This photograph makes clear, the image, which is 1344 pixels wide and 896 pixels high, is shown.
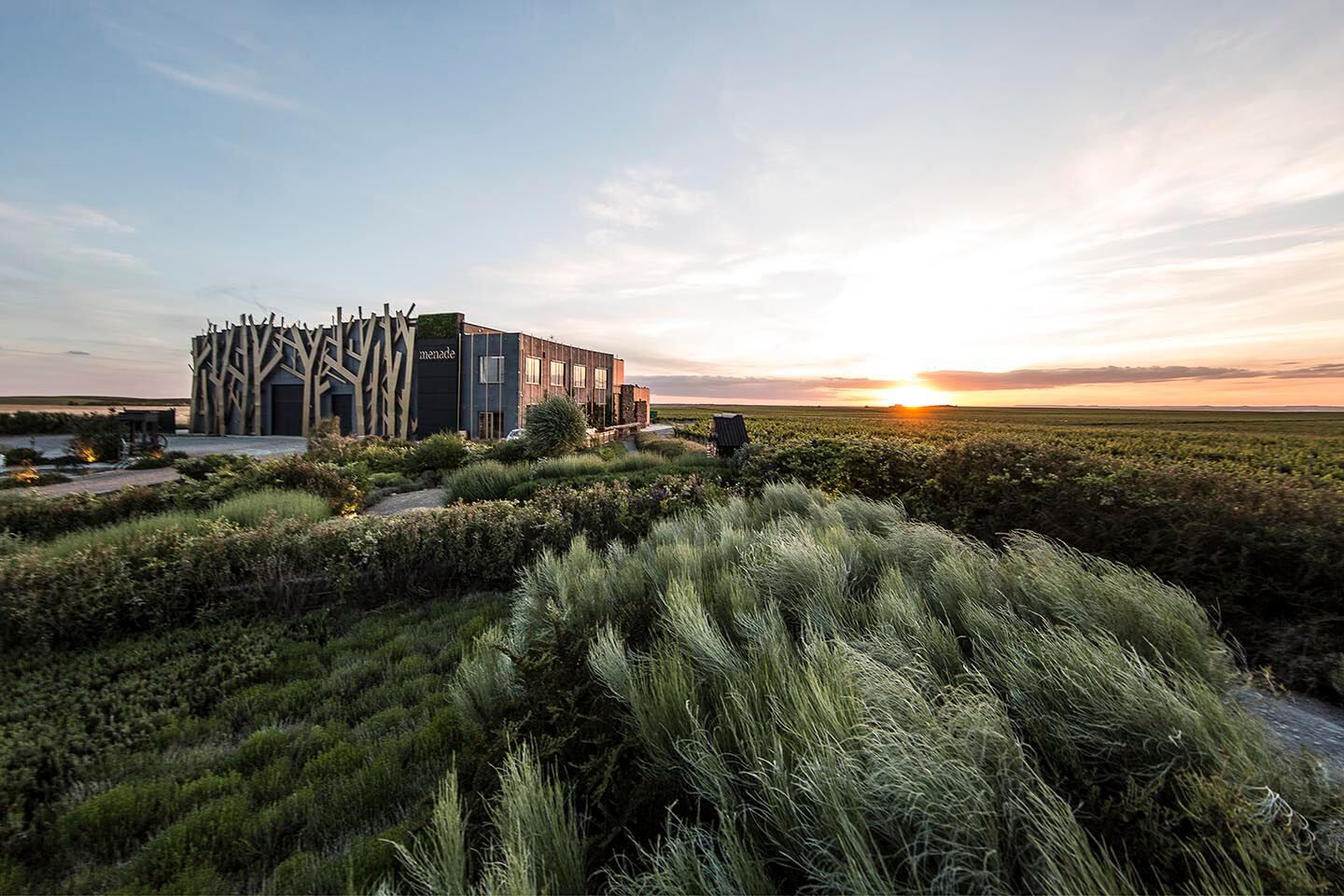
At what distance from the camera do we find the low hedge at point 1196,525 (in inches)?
140

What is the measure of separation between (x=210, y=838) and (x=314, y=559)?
12.9ft

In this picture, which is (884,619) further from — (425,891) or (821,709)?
(425,891)

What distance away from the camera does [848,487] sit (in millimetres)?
8227

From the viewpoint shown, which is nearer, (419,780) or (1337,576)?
(419,780)

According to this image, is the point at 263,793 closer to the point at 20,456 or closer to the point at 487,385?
the point at 20,456

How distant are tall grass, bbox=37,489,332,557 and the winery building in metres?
18.3

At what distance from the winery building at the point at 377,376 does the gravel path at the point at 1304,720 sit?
1043 inches

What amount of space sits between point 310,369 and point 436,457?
2115 centimetres

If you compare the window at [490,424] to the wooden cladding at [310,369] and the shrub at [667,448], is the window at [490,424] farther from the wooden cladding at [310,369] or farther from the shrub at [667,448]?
the shrub at [667,448]

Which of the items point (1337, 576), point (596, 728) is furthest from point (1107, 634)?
point (1337, 576)

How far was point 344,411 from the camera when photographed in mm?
30328

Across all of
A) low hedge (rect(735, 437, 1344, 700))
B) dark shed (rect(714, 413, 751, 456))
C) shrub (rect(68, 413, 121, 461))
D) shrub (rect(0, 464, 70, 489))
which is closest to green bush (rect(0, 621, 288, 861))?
low hedge (rect(735, 437, 1344, 700))

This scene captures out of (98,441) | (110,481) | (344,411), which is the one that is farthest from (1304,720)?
(344,411)

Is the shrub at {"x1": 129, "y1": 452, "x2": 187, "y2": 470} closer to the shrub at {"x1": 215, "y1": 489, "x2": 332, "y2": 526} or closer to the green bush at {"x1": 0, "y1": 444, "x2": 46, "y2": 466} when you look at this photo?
the green bush at {"x1": 0, "y1": 444, "x2": 46, "y2": 466}
